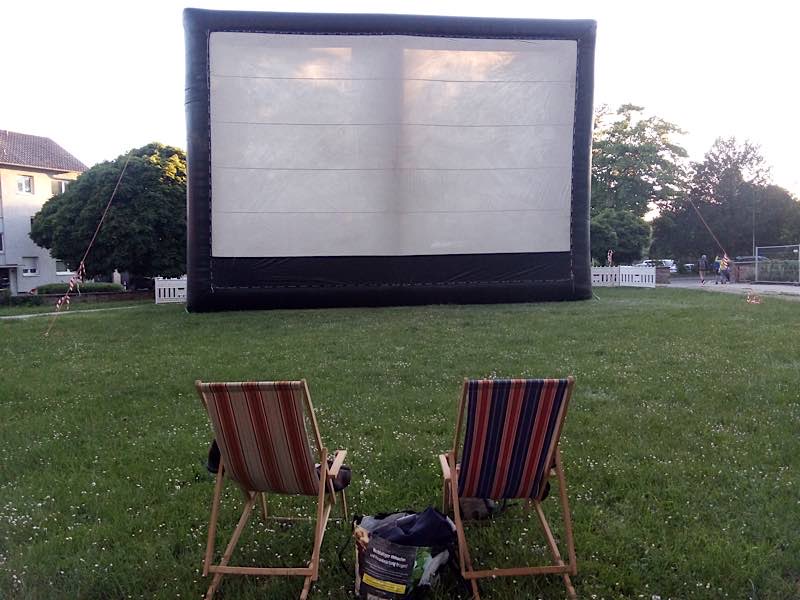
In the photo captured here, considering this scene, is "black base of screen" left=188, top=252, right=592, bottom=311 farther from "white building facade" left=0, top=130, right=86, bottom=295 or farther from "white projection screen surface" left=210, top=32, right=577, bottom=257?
"white building facade" left=0, top=130, right=86, bottom=295

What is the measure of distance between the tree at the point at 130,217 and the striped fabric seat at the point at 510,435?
2180 centimetres

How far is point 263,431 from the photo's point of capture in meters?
2.60

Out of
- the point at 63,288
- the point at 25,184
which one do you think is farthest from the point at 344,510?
the point at 25,184

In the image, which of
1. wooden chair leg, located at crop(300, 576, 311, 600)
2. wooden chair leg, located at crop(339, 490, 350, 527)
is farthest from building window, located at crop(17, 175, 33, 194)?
wooden chair leg, located at crop(300, 576, 311, 600)

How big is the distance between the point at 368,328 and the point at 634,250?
20.4 m

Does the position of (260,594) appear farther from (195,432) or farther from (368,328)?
(368,328)

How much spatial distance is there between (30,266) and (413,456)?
113 feet

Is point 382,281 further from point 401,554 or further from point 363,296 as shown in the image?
point 401,554

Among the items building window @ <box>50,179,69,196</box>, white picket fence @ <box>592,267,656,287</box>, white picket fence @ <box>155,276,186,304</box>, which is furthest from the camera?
building window @ <box>50,179,69,196</box>

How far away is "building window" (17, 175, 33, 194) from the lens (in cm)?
3178

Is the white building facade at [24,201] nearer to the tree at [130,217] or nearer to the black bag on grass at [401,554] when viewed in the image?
the tree at [130,217]

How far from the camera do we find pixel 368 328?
33.2ft

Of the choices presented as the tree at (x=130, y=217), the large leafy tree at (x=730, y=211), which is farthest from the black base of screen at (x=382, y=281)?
the large leafy tree at (x=730, y=211)

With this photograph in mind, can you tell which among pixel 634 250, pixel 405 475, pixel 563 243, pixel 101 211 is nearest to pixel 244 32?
pixel 563 243
